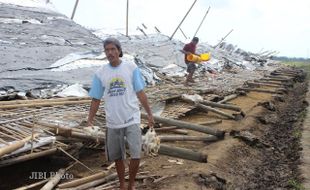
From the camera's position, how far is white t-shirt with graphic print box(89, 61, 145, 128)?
154 inches

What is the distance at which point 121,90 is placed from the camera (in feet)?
12.9

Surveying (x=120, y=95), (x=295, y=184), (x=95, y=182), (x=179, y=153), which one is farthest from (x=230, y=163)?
(x=120, y=95)

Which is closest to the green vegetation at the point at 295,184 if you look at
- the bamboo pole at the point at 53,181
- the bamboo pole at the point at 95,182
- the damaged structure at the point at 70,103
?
the damaged structure at the point at 70,103

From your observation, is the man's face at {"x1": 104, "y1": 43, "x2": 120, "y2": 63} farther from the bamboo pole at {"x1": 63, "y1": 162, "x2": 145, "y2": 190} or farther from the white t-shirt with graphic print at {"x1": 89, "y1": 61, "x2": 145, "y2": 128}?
the bamboo pole at {"x1": 63, "y1": 162, "x2": 145, "y2": 190}

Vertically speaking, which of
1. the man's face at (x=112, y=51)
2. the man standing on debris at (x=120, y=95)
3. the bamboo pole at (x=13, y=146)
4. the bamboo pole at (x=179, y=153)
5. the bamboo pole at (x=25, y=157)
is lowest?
the bamboo pole at (x=179, y=153)

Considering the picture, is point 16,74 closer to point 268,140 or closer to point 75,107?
point 75,107

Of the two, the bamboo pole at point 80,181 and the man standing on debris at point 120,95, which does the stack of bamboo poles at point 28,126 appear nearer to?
the bamboo pole at point 80,181

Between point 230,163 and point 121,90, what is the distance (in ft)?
10.0

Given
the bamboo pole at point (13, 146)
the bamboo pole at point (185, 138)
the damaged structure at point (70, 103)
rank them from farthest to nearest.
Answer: the bamboo pole at point (185, 138) < the damaged structure at point (70, 103) < the bamboo pole at point (13, 146)

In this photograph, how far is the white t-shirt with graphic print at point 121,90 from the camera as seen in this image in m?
3.92

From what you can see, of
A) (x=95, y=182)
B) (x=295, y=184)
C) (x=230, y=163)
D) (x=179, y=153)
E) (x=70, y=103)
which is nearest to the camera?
(x=95, y=182)

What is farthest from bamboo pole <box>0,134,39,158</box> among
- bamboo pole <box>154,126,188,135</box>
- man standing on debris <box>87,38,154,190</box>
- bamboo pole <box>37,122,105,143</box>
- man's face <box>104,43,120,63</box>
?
bamboo pole <box>154,126,188,135</box>

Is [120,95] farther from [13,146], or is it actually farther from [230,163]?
[230,163]

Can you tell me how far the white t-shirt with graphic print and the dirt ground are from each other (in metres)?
1.09
